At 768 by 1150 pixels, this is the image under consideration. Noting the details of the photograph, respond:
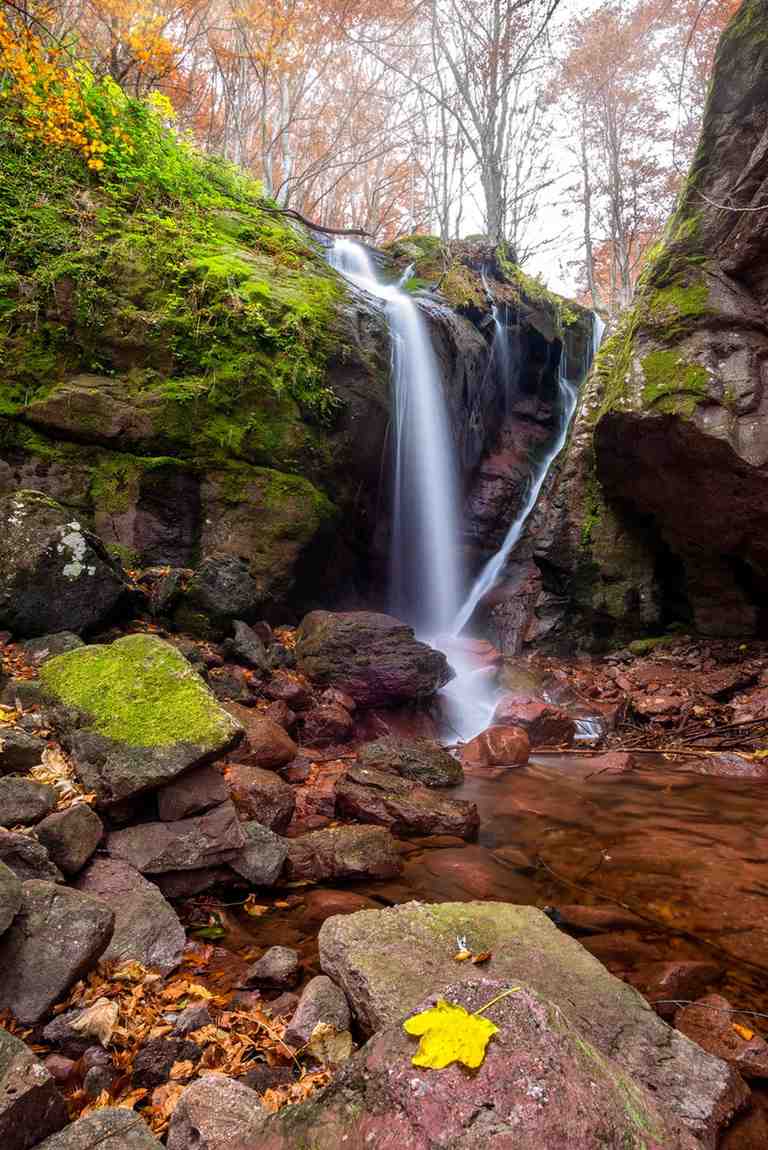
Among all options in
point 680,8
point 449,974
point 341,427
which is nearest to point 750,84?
point 341,427

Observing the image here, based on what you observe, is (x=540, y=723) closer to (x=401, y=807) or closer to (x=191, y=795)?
(x=401, y=807)

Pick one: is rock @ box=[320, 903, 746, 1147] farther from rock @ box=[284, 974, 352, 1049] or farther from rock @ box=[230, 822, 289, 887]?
rock @ box=[230, 822, 289, 887]

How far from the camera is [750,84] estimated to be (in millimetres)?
7777

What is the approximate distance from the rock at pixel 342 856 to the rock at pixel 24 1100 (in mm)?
2169

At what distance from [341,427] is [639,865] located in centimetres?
660

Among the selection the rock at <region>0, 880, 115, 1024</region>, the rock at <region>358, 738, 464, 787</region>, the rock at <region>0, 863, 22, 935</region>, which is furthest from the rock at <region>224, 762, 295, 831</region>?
the rock at <region>0, 863, 22, 935</region>

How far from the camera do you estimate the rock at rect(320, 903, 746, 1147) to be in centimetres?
192

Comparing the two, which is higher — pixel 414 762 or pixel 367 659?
pixel 367 659

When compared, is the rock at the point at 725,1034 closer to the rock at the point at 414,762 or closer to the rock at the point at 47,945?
the rock at the point at 47,945

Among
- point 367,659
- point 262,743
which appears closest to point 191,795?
point 262,743

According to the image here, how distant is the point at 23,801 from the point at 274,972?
4.83 feet

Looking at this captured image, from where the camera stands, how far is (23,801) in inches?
114

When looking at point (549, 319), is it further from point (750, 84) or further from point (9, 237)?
point (9, 237)

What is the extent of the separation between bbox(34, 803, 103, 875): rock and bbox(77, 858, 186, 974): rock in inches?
3.9
